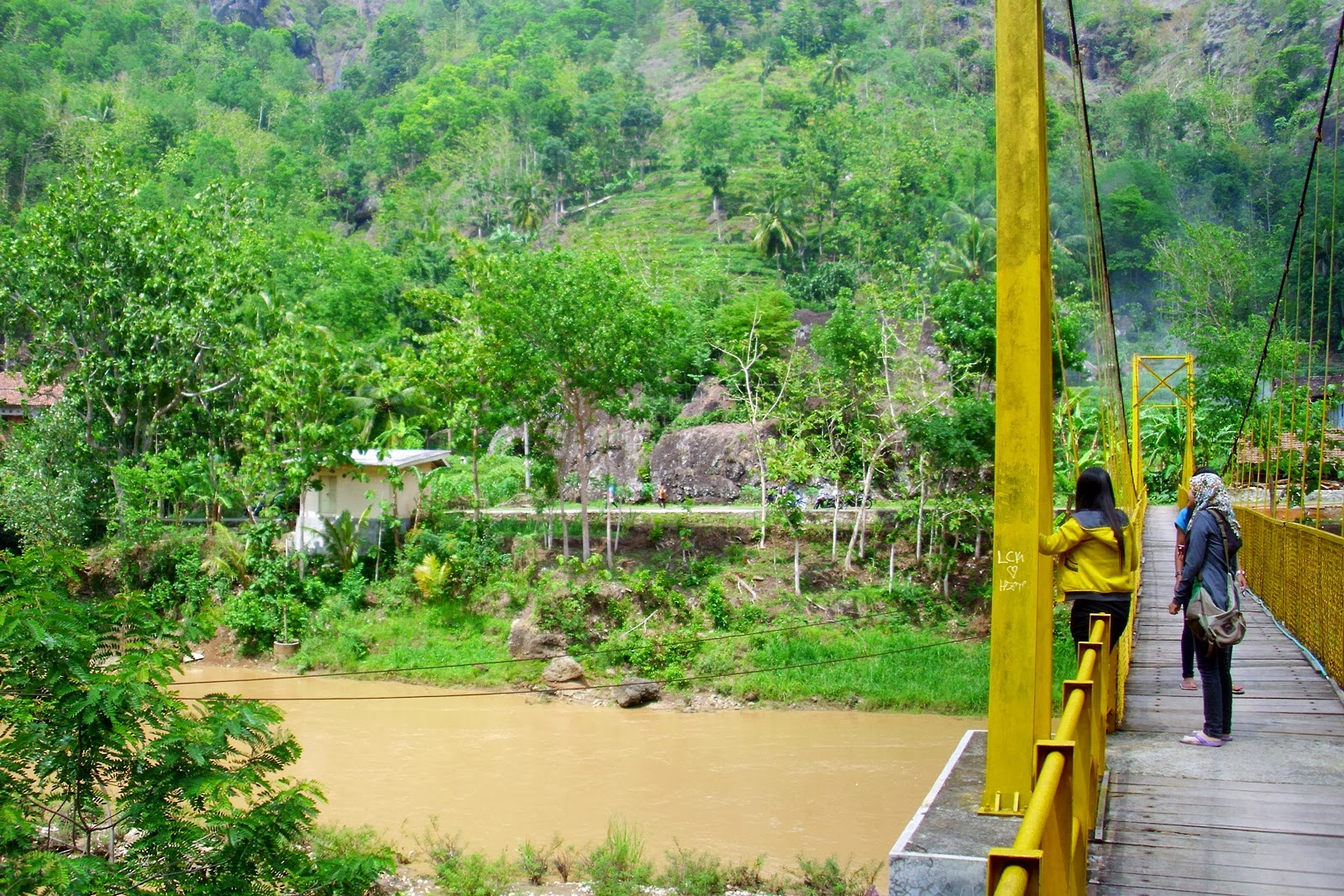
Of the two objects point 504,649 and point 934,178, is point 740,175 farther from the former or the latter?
point 504,649

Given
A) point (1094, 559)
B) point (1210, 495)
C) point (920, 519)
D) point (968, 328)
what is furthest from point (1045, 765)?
point (968, 328)

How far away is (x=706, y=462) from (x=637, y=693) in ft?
29.9

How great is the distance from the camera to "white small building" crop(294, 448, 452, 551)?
848 inches

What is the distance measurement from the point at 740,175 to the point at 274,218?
24.4 m

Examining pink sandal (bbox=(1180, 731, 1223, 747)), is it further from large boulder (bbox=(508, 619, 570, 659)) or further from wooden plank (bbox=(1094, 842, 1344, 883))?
large boulder (bbox=(508, 619, 570, 659))

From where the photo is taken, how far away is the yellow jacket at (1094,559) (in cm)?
522

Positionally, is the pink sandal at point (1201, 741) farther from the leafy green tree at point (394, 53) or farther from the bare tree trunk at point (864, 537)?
→ the leafy green tree at point (394, 53)

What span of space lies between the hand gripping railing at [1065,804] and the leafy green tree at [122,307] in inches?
819

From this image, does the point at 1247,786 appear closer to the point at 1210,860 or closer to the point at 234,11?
the point at 1210,860

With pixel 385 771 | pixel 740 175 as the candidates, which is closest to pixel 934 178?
pixel 740 175

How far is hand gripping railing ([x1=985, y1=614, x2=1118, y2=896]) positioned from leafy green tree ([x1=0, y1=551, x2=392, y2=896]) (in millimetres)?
4398

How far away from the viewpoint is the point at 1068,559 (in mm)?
5461

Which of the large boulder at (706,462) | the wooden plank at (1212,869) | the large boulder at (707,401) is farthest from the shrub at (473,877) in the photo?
the large boulder at (707,401)

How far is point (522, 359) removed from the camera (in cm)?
1978
